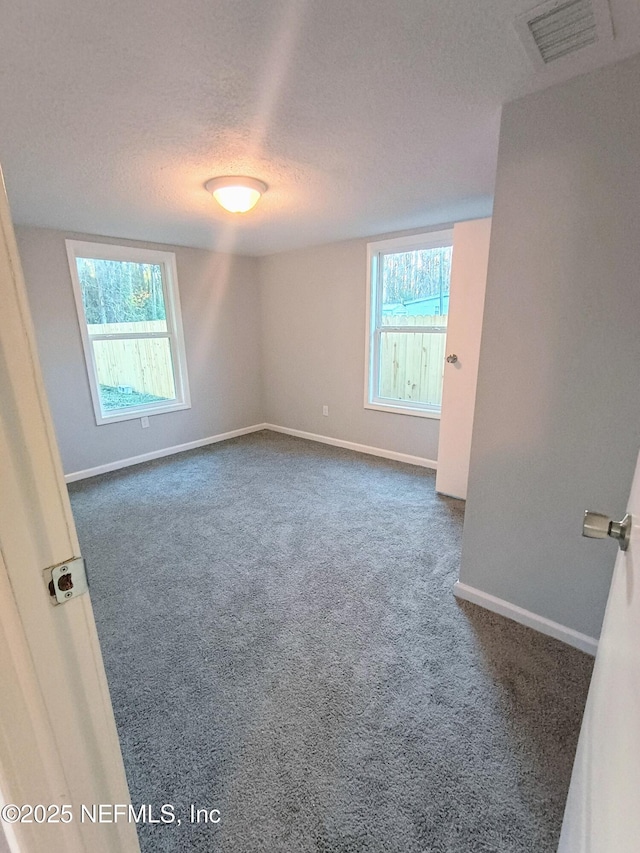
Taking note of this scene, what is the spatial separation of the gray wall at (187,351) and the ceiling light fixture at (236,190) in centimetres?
185

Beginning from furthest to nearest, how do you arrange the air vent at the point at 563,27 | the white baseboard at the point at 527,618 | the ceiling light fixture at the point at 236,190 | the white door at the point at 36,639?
the ceiling light fixture at the point at 236,190 < the white baseboard at the point at 527,618 < the air vent at the point at 563,27 < the white door at the point at 36,639

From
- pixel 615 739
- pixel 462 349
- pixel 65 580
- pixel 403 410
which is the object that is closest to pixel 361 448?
pixel 403 410

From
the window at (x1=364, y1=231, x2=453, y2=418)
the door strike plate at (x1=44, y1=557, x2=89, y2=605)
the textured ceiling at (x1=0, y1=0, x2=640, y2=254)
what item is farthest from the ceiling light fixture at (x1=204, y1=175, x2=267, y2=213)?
the door strike plate at (x1=44, y1=557, x2=89, y2=605)

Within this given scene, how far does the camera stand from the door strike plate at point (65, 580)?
523 millimetres

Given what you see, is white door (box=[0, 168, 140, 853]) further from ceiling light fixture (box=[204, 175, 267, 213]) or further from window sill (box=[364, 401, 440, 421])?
window sill (box=[364, 401, 440, 421])

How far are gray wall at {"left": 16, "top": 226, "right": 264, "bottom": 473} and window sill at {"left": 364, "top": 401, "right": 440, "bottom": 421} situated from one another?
1750 mm

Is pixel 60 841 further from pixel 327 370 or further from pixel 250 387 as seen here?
pixel 250 387

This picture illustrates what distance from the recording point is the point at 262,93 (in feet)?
4.50

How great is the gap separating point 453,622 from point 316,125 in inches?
91.1

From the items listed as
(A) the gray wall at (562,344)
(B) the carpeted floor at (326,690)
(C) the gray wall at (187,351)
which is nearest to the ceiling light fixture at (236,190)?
(A) the gray wall at (562,344)

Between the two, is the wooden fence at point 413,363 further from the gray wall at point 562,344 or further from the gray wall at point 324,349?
the gray wall at point 562,344

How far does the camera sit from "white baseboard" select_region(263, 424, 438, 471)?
12.4 feet

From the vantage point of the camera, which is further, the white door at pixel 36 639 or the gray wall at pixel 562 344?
the gray wall at pixel 562 344

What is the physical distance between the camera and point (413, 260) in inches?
140
